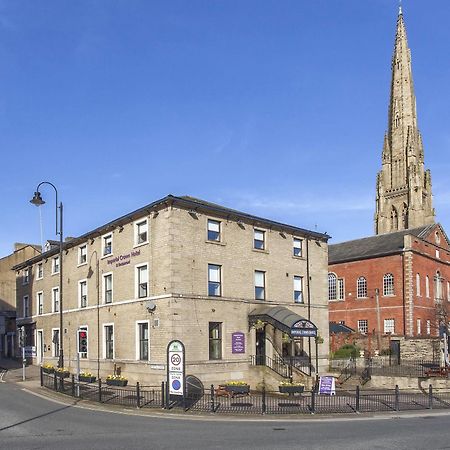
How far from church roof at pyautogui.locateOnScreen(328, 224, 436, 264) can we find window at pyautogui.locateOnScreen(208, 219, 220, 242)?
3235 centimetres

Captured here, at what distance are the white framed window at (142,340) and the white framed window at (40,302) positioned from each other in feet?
56.2

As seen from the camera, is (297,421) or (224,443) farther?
(297,421)

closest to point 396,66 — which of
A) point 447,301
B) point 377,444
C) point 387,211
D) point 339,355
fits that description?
point 387,211

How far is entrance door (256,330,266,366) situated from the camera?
32719 millimetres

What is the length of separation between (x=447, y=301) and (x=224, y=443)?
182ft

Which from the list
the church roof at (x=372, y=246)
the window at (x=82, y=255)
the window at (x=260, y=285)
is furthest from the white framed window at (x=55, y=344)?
the church roof at (x=372, y=246)

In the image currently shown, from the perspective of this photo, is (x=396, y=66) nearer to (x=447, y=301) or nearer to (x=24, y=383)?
(x=447, y=301)

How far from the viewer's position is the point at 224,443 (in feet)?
47.9

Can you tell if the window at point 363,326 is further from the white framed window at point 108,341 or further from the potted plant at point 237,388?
the potted plant at point 237,388

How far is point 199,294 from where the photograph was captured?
3005 centimetres

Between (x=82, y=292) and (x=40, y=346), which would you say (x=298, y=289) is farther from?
(x=40, y=346)

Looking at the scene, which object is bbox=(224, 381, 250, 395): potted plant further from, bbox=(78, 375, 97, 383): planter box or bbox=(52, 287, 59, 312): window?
bbox=(52, 287, 59, 312): window

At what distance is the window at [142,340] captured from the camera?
99.8ft

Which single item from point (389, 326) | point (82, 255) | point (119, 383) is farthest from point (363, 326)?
point (119, 383)
